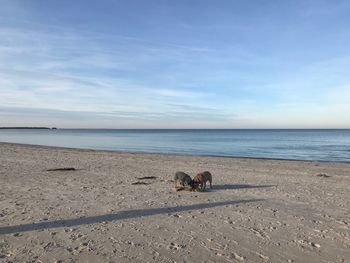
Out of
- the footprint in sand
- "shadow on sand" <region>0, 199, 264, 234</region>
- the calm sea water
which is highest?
"shadow on sand" <region>0, 199, 264, 234</region>

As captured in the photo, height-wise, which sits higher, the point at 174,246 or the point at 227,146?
the point at 174,246

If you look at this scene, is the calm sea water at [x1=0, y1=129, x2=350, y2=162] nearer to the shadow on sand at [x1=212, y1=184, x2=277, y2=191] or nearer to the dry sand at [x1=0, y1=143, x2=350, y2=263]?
the shadow on sand at [x1=212, y1=184, x2=277, y2=191]

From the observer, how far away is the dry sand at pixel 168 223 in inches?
256

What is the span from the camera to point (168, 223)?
8328 millimetres

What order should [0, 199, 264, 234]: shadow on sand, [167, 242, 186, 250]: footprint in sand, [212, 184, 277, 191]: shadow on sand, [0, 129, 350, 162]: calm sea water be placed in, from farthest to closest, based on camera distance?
[0, 129, 350, 162]: calm sea water → [212, 184, 277, 191]: shadow on sand → [0, 199, 264, 234]: shadow on sand → [167, 242, 186, 250]: footprint in sand

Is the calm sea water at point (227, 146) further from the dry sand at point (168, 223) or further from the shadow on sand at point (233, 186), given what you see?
the dry sand at point (168, 223)

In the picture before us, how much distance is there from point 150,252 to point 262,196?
604 centimetres

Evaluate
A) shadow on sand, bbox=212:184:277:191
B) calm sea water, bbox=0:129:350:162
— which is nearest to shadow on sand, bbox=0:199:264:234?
shadow on sand, bbox=212:184:277:191

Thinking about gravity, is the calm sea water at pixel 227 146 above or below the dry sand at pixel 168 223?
below

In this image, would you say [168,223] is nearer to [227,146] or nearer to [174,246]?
[174,246]

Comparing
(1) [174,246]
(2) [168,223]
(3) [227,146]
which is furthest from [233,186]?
(3) [227,146]

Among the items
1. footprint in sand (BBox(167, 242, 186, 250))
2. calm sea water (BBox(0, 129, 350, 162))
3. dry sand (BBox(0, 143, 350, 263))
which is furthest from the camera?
calm sea water (BBox(0, 129, 350, 162))

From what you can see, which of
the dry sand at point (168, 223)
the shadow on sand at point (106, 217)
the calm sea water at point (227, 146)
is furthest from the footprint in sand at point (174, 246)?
the calm sea water at point (227, 146)

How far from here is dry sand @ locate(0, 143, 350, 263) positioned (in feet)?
21.3
